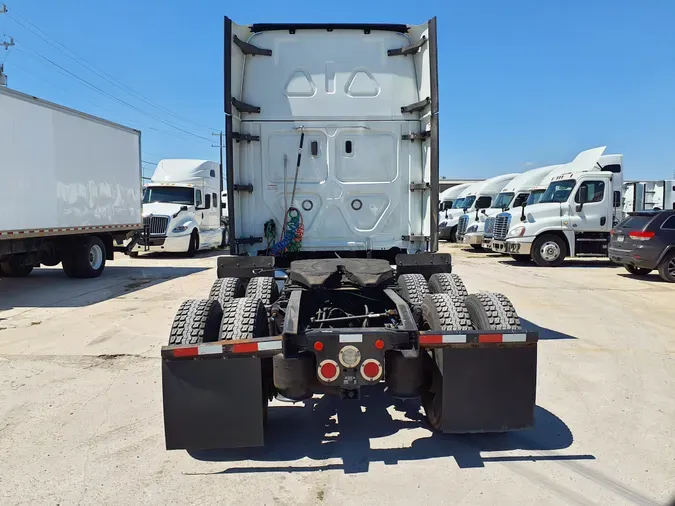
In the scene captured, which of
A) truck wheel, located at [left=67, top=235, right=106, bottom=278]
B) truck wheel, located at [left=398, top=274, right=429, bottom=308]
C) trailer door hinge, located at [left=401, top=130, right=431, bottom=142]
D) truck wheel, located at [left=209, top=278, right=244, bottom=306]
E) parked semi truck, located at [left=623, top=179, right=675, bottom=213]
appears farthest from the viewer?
parked semi truck, located at [left=623, top=179, right=675, bottom=213]

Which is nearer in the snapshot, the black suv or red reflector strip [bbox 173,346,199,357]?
red reflector strip [bbox 173,346,199,357]

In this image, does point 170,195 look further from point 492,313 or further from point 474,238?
point 492,313

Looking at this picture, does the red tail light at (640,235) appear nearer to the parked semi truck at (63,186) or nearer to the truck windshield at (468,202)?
the truck windshield at (468,202)

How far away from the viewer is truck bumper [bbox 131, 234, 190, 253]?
57.9 ft

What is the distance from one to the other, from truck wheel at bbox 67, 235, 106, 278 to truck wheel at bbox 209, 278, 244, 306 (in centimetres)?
866

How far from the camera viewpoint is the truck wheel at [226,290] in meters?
5.28

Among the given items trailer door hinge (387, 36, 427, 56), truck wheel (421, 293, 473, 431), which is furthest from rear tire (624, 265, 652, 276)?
truck wheel (421, 293, 473, 431)

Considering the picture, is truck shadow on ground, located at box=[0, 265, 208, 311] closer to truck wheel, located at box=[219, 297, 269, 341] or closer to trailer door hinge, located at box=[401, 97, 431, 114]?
truck wheel, located at box=[219, 297, 269, 341]

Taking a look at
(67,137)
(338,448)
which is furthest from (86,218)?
(338,448)

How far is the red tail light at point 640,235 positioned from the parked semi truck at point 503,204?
5.85 m

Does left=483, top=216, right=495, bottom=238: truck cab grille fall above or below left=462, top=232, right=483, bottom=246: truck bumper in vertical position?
above

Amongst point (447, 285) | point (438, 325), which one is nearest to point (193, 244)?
point (447, 285)

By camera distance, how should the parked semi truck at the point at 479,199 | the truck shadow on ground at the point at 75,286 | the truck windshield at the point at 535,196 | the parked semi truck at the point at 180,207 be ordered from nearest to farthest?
1. the truck shadow on ground at the point at 75,286
2. the truck windshield at the point at 535,196
3. the parked semi truck at the point at 180,207
4. the parked semi truck at the point at 479,199

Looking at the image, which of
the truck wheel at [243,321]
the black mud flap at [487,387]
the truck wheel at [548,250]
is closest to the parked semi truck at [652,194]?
the truck wheel at [548,250]
